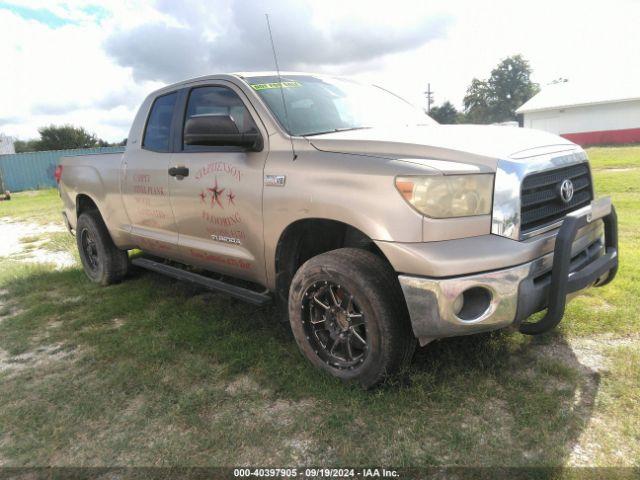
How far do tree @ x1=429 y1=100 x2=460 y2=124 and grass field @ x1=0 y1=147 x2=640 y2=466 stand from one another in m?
74.3

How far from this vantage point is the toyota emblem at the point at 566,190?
285 centimetres

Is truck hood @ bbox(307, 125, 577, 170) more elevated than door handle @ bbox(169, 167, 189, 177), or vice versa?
truck hood @ bbox(307, 125, 577, 170)

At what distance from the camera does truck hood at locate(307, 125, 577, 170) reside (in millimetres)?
2602

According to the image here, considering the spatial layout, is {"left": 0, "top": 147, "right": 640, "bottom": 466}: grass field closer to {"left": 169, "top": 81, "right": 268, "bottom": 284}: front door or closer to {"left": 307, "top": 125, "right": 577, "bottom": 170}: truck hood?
{"left": 169, "top": 81, "right": 268, "bottom": 284}: front door

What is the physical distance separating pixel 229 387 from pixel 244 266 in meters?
0.85

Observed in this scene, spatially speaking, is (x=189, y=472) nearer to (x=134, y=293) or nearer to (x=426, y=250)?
(x=426, y=250)

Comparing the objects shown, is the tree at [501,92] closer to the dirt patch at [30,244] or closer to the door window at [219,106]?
the dirt patch at [30,244]

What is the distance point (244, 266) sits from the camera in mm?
3570

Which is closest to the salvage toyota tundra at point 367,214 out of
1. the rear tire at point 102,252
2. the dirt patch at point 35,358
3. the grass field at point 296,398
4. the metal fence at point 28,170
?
the grass field at point 296,398

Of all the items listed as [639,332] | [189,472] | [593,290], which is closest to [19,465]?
[189,472]

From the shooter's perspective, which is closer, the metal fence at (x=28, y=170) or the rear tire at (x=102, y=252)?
the rear tire at (x=102, y=252)

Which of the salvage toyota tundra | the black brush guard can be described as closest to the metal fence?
the salvage toyota tundra

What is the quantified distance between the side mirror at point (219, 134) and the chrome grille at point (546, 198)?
5.45 ft

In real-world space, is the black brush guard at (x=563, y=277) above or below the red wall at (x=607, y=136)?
above
